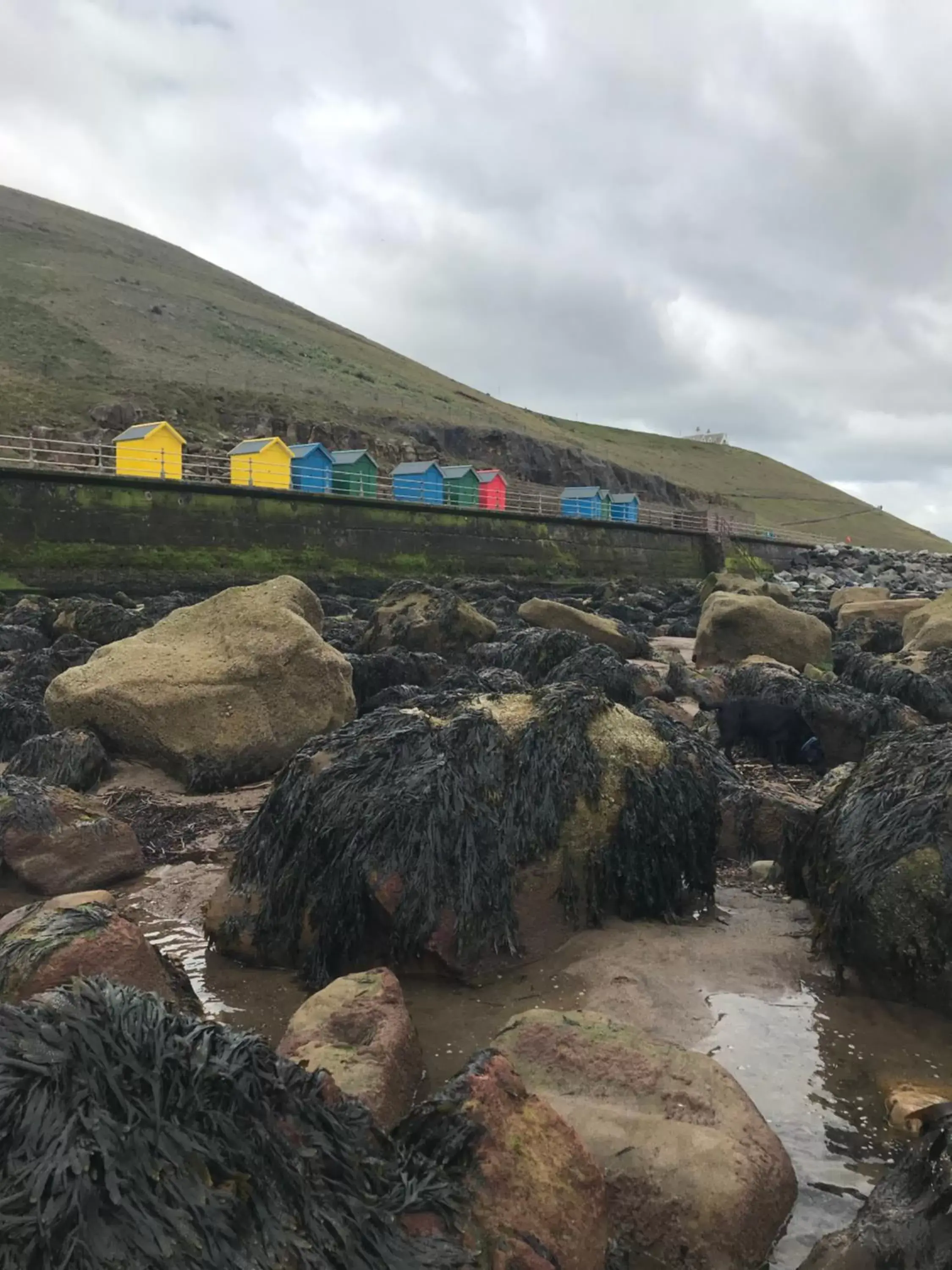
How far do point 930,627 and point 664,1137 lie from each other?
11.2 meters

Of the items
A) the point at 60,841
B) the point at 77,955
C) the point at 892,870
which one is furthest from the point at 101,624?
the point at 892,870

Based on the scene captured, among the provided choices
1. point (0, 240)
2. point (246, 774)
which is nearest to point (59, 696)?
point (246, 774)

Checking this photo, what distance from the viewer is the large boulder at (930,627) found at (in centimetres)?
1163

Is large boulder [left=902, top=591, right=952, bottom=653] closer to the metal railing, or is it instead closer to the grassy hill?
the metal railing

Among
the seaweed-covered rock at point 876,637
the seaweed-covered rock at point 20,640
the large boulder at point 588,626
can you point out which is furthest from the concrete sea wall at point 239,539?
the seaweed-covered rock at point 876,637

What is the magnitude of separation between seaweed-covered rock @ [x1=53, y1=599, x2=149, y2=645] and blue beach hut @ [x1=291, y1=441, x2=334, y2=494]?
697 inches

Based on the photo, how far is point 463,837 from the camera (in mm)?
3908

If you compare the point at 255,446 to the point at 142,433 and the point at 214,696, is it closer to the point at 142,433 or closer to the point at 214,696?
the point at 142,433

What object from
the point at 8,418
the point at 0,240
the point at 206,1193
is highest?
the point at 0,240

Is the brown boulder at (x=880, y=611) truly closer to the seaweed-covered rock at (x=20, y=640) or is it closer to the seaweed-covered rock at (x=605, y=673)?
the seaweed-covered rock at (x=605, y=673)

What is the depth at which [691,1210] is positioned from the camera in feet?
7.02

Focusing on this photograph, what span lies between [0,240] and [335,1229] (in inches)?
3498

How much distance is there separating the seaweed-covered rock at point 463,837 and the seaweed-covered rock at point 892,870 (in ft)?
2.31

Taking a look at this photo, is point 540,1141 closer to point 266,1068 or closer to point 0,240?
point 266,1068
